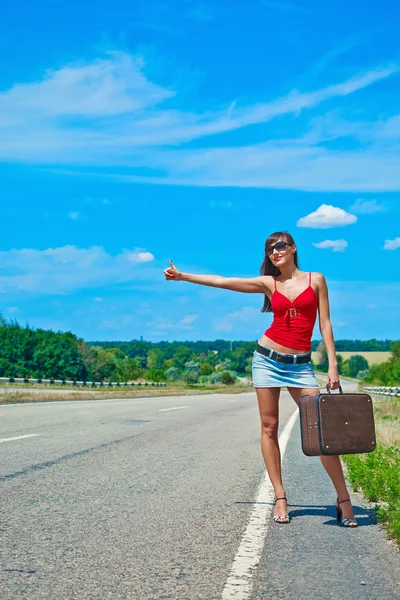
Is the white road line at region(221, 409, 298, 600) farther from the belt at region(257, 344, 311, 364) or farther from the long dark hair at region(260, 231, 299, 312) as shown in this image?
the long dark hair at region(260, 231, 299, 312)

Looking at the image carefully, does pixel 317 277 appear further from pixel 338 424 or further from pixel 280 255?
pixel 338 424

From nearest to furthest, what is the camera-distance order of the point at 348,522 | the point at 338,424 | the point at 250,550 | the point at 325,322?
the point at 250,550, the point at 338,424, the point at 348,522, the point at 325,322

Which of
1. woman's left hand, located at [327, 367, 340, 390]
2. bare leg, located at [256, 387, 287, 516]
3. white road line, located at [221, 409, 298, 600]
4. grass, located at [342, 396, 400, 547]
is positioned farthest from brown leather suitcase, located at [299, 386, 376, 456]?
white road line, located at [221, 409, 298, 600]

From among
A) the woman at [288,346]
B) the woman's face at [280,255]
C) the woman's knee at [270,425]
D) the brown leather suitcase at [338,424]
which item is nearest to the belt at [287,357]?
the woman at [288,346]

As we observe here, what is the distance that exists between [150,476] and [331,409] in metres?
2.97

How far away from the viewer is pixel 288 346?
5480 mm

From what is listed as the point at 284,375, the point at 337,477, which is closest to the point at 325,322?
the point at 284,375

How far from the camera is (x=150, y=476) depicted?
7.54 meters

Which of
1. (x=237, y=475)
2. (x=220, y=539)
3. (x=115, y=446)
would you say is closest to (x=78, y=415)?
(x=115, y=446)

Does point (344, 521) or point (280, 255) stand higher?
point (280, 255)

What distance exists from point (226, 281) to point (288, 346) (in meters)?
0.77

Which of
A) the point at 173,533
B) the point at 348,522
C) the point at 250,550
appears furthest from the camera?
the point at 348,522

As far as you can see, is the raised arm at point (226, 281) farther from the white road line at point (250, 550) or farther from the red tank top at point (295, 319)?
the white road line at point (250, 550)

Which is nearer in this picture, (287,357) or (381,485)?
(287,357)
